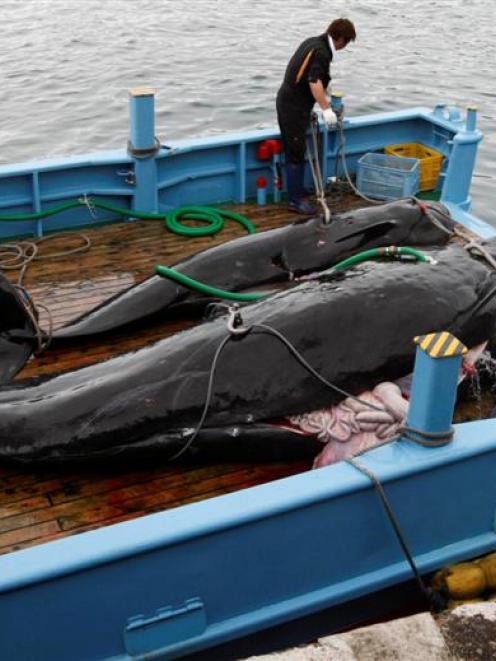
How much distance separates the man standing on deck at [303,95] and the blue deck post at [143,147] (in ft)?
4.67

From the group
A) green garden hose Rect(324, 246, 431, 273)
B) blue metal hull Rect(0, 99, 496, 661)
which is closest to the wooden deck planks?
blue metal hull Rect(0, 99, 496, 661)

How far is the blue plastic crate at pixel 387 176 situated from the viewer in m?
9.03

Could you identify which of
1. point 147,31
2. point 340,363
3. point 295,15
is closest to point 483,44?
point 295,15

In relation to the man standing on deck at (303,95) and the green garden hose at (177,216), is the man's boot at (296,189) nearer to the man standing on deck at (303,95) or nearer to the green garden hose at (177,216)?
the man standing on deck at (303,95)

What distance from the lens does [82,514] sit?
4.63 metres

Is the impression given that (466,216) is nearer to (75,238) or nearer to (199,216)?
(199,216)

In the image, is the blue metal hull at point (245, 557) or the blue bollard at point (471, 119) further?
the blue bollard at point (471, 119)

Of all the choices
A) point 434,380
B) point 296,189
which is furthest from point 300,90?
point 434,380

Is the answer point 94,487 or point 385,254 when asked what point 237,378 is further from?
point 385,254

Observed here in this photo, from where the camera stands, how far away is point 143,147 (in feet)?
27.8

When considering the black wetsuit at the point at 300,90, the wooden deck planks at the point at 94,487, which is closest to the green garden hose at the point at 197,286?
the wooden deck planks at the point at 94,487

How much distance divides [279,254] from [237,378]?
2.42 m

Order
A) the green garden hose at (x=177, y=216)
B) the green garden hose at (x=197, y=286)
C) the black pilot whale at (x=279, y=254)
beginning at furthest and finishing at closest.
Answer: the green garden hose at (x=177, y=216) → the black pilot whale at (x=279, y=254) → the green garden hose at (x=197, y=286)

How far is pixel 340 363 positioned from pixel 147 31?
862 inches
